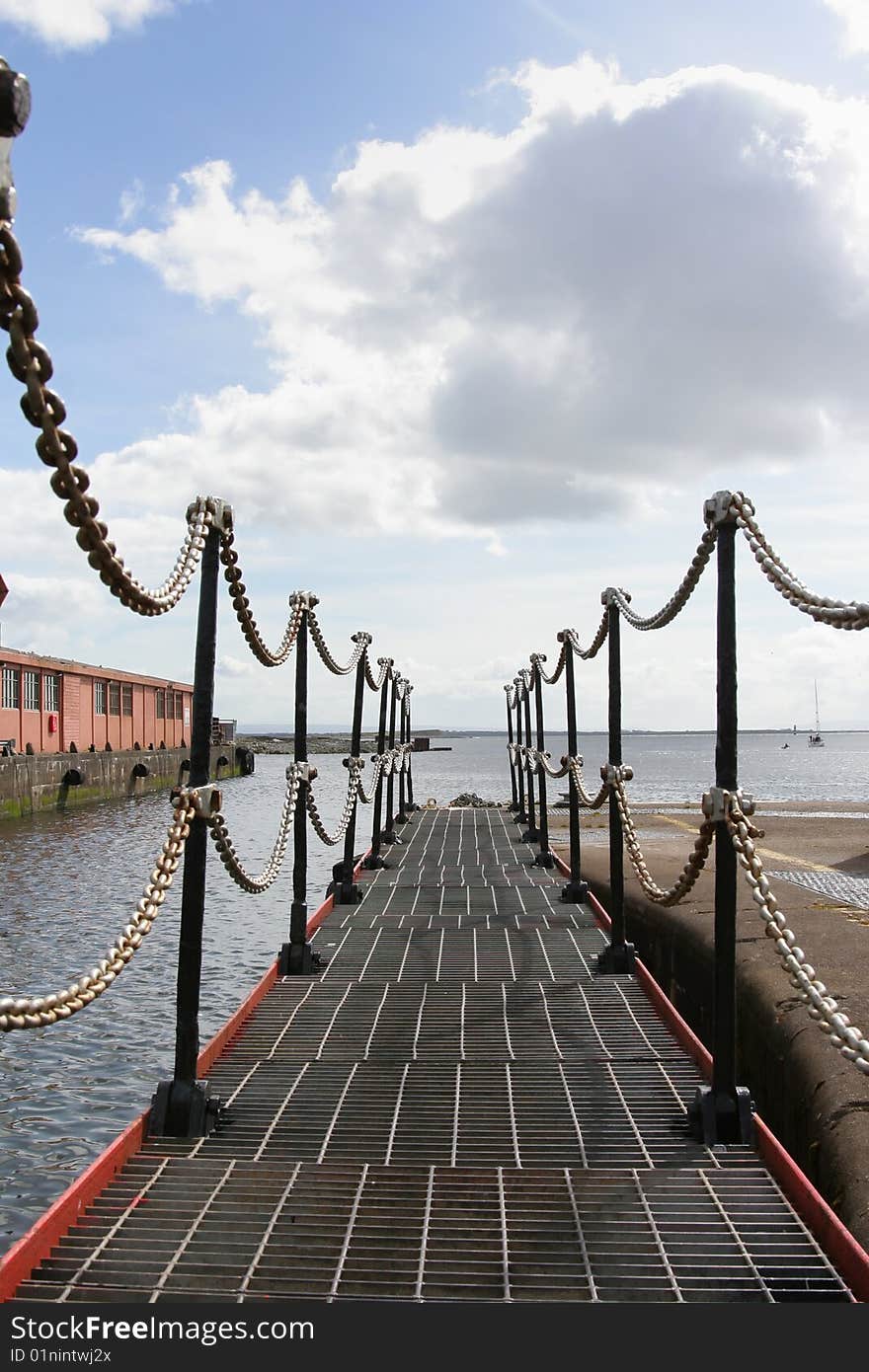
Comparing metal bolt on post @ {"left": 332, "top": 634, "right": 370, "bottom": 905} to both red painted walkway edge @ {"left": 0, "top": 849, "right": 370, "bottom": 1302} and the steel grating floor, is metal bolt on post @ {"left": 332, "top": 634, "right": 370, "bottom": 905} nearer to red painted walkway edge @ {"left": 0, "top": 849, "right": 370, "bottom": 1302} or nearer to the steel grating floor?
the steel grating floor

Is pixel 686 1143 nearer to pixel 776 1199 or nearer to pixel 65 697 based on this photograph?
pixel 776 1199

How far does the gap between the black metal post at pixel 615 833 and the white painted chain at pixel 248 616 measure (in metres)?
2.61

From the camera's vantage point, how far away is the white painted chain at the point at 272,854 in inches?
223

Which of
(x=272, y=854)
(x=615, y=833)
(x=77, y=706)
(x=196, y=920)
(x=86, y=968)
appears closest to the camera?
(x=196, y=920)

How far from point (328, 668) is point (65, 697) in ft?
127

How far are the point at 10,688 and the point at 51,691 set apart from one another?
4.28 meters

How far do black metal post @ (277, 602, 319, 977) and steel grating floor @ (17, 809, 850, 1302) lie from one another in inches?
9.2

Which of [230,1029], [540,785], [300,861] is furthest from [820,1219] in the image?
[540,785]

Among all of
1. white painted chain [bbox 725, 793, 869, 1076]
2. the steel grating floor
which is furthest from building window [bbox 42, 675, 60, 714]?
white painted chain [bbox 725, 793, 869, 1076]

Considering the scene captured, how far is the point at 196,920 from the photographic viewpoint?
5.71 metres

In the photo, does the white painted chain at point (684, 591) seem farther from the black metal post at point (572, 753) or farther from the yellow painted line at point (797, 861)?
the yellow painted line at point (797, 861)

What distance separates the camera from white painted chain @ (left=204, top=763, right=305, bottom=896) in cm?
568

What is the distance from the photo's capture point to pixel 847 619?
13.8 ft

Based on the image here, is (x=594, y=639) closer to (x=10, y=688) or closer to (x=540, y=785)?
(x=540, y=785)
